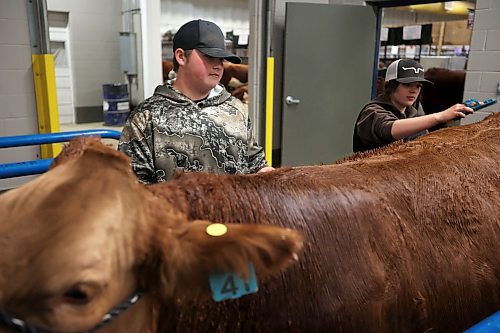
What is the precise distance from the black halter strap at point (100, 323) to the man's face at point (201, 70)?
1.08 m

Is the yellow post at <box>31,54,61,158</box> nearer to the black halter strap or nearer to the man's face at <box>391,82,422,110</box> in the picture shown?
the man's face at <box>391,82,422,110</box>

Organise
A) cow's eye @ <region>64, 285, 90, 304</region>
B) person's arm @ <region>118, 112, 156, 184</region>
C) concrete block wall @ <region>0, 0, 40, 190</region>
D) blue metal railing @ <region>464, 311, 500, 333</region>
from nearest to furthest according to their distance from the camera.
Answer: cow's eye @ <region>64, 285, 90, 304</region>
blue metal railing @ <region>464, 311, 500, 333</region>
person's arm @ <region>118, 112, 156, 184</region>
concrete block wall @ <region>0, 0, 40, 190</region>

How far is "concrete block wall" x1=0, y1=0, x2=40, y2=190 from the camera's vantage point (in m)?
3.40

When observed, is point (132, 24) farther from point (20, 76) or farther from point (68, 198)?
point (68, 198)

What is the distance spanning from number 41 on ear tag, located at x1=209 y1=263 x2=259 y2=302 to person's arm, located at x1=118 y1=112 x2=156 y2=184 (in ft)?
3.11

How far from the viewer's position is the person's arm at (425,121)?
1.85 meters

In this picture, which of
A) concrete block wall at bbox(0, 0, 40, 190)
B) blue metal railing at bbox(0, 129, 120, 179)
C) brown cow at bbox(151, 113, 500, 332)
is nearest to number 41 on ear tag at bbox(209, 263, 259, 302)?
brown cow at bbox(151, 113, 500, 332)

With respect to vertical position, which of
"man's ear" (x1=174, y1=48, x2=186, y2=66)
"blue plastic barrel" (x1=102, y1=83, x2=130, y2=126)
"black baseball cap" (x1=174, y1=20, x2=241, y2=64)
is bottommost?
"blue plastic barrel" (x1=102, y1=83, x2=130, y2=126)

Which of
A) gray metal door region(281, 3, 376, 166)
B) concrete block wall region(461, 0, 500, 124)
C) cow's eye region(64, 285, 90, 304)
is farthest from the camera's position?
gray metal door region(281, 3, 376, 166)

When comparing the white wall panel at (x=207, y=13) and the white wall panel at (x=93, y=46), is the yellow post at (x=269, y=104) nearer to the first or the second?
the white wall panel at (x=207, y=13)

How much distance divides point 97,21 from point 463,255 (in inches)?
339

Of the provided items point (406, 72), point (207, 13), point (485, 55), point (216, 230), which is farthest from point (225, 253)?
point (207, 13)

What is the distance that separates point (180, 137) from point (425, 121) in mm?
1010

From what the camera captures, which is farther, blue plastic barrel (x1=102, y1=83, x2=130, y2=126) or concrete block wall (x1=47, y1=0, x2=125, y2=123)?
concrete block wall (x1=47, y1=0, x2=125, y2=123)
